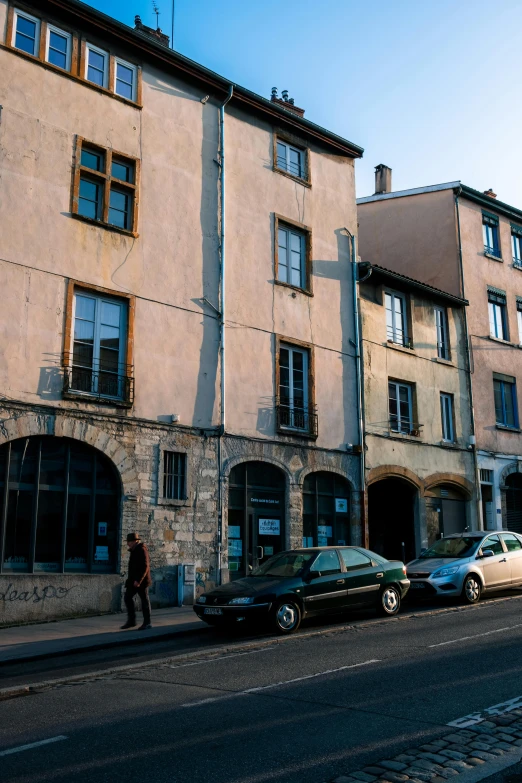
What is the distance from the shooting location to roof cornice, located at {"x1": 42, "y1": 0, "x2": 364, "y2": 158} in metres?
17.1

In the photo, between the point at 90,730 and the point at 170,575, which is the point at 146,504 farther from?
the point at 90,730

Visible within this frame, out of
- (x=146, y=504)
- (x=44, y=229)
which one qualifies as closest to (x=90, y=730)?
(x=146, y=504)

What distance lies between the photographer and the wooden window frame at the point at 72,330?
15.8 metres

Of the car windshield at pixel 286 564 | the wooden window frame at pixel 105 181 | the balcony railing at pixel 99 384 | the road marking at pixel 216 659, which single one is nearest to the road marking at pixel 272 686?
the road marking at pixel 216 659

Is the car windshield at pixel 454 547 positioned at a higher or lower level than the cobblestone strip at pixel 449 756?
higher

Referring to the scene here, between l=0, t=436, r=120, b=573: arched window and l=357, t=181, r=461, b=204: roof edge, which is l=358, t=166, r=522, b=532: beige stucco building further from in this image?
l=0, t=436, r=120, b=573: arched window

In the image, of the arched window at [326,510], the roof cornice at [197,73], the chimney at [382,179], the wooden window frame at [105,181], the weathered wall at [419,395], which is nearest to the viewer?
the wooden window frame at [105,181]

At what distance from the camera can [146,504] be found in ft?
54.4

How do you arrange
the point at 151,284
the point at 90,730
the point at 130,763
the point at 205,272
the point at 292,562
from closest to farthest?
the point at 130,763
the point at 90,730
the point at 292,562
the point at 151,284
the point at 205,272

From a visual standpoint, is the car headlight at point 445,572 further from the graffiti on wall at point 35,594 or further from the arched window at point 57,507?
the graffiti on wall at point 35,594

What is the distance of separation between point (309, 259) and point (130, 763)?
56.9 ft

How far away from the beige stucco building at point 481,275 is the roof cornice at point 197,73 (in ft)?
16.6

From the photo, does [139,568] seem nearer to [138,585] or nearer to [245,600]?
[138,585]

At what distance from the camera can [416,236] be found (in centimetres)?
2773
